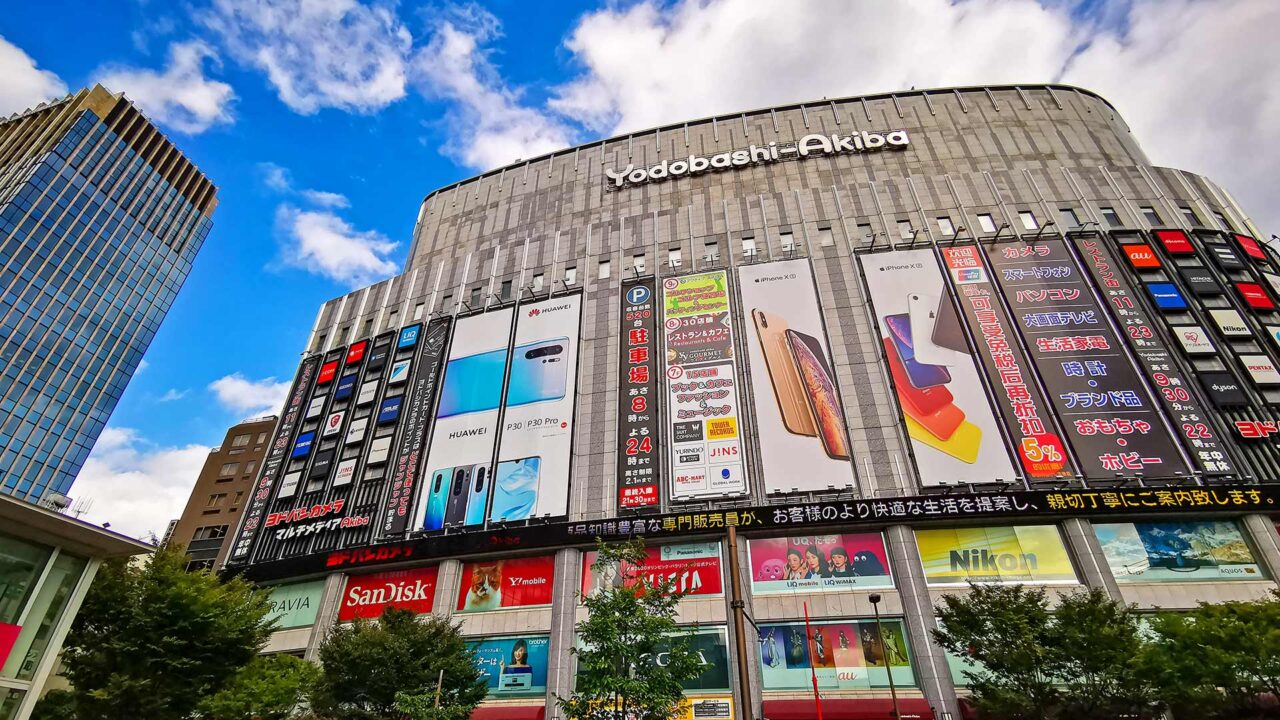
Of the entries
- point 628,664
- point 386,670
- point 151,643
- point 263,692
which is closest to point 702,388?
point 628,664

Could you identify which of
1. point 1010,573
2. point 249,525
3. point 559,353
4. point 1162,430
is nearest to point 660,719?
point 1010,573

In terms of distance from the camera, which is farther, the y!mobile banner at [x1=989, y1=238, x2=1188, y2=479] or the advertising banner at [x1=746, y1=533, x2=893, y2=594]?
the y!mobile banner at [x1=989, y1=238, x2=1188, y2=479]

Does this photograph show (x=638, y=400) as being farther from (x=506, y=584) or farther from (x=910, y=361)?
(x=910, y=361)

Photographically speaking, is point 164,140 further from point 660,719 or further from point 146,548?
point 660,719

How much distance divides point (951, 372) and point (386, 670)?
32177 millimetres

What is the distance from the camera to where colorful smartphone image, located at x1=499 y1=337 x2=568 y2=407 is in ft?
130

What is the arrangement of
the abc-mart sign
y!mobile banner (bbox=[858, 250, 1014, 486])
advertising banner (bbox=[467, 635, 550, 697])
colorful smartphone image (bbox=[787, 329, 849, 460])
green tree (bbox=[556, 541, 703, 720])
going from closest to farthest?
1. green tree (bbox=[556, 541, 703, 720])
2. advertising banner (bbox=[467, 635, 550, 697])
3. y!mobile banner (bbox=[858, 250, 1014, 486])
4. colorful smartphone image (bbox=[787, 329, 849, 460])
5. the abc-mart sign

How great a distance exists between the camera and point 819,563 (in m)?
30.7

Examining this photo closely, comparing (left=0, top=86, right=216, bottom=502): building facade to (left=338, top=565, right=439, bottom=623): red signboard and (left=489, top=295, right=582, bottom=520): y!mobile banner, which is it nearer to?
(left=338, top=565, right=439, bottom=623): red signboard

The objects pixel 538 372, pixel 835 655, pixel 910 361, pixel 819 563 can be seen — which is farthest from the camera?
pixel 538 372

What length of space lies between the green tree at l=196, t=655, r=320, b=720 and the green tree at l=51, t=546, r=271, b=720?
0.70m

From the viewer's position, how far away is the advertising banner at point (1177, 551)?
2789 centimetres

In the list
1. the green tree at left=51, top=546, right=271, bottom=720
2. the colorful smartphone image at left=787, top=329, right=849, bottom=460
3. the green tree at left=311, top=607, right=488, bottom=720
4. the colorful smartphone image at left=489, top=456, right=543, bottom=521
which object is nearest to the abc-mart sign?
the colorful smartphone image at left=787, top=329, right=849, bottom=460

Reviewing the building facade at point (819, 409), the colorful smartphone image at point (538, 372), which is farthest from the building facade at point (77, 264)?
the colorful smartphone image at point (538, 372)
